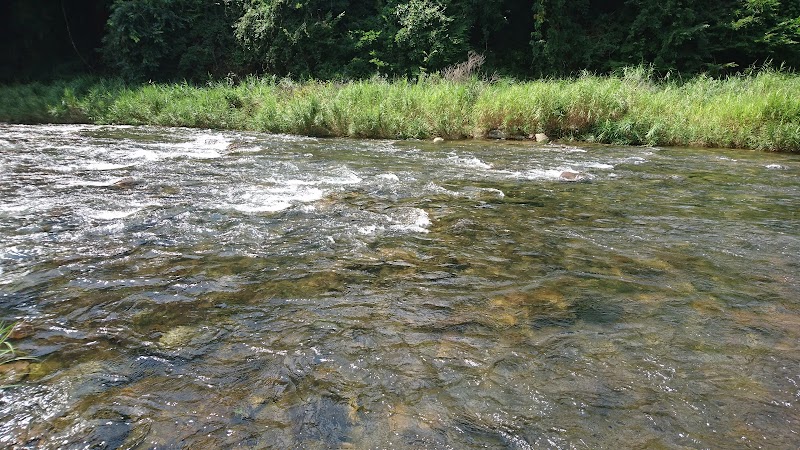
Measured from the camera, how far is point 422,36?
18.6 metres

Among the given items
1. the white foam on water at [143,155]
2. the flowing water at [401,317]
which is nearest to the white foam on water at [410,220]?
the flowing water at [401,317]

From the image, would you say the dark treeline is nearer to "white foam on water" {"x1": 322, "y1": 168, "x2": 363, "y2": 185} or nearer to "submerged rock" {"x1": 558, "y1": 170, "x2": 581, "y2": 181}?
"white foam on water" {"x1": 322, "y1": 168, "x2": 363, "y2": 185}

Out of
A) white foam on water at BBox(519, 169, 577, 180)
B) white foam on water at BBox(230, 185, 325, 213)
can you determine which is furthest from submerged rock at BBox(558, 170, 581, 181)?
white foam on water at BBox(230, 185, 325, 213)

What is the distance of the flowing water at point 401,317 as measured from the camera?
2.23 m

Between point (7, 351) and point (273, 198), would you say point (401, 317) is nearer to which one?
point (7, 351)

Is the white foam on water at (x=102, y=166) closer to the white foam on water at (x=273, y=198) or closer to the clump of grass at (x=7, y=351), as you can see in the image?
the white foam on water at (x=273, y=198)

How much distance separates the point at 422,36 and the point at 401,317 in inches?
681

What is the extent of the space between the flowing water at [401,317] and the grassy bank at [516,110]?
4669 millimetres

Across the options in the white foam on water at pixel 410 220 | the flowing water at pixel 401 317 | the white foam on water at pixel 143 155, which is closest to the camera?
the flowing water at pixel 401 317

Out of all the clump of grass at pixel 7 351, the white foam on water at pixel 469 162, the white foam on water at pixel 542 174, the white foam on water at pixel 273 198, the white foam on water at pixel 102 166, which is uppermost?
the clump of grass at pixel 7 351

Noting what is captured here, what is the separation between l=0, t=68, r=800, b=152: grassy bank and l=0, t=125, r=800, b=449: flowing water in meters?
4.67

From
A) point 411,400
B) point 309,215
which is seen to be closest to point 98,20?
point 309,215

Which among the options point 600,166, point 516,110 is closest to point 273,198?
point 600,166

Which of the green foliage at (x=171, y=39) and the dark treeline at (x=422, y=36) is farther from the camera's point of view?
the green foliage at (x=171, y=39)
